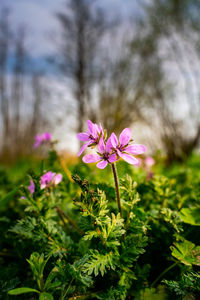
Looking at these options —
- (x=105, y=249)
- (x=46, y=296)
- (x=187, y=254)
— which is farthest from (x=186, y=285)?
(x=46, y=296)

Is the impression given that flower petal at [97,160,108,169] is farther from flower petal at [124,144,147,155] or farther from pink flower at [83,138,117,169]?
flower petal at [124,144,147,155]

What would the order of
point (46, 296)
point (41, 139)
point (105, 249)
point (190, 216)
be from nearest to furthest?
point (46, 296), point (105, 249), point (190, 216), point (41, 139)

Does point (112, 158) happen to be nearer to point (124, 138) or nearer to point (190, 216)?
point (124, 138)

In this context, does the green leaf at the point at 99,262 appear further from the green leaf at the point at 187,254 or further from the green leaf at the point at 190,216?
the green leaf at the point at 190,216

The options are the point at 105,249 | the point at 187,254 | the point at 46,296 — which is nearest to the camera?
the point at 46,296

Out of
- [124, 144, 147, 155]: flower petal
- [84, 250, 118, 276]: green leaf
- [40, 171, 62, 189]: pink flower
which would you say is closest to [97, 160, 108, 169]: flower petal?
[124, 144, 147, 155]: flower petal

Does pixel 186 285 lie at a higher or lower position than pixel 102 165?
lower

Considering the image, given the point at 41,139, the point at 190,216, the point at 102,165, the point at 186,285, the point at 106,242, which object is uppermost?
the point at 41,139
